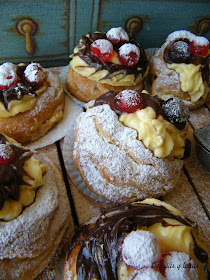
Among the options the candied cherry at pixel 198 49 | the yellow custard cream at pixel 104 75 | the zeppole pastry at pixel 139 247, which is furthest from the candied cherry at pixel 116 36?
the zeppole pastry at pixel 139 247

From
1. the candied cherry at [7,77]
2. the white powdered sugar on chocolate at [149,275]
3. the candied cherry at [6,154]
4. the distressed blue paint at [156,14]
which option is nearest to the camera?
the white powdered sugar on chocolate at [149,275]

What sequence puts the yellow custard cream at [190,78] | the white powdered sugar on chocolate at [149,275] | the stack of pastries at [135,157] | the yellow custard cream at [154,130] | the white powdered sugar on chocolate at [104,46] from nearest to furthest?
the white powdered sugar on chocolate at [149,275] → the stack of pastries at [135,157] → the yellow custard cream at [154,130] → the white powdered sugar on chocolate at [104,46] → the yellow custard cream at [190,78]

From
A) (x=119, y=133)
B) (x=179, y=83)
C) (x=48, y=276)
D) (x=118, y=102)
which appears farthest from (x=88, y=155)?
(x=179, y=83)

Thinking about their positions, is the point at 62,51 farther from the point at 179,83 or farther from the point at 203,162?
the point at 203,162

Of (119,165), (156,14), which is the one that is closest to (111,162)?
(119,165)

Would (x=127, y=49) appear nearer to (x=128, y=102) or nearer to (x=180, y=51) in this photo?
(x=180, y=51)

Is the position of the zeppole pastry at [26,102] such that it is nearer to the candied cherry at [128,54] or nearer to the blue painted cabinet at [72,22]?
the blue painted cabinet at [72,22]

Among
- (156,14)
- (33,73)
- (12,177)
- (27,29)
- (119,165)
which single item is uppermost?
(156,14)

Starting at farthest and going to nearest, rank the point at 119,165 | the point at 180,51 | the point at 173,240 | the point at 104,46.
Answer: the point at 180,51 → the point at 104,46 → the point at 119,165 → the point at 173,240

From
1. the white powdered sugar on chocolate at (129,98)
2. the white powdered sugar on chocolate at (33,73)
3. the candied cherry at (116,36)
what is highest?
the candied cherry at (116,36)
